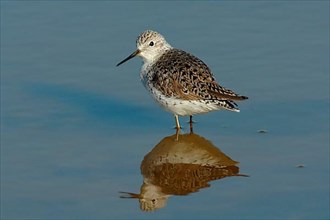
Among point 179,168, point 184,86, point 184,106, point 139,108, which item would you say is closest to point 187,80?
point 184,86

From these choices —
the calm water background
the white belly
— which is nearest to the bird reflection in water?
the calm water background

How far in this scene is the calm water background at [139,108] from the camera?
7.50 m

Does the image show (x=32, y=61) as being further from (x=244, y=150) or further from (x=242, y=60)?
(x=244, y=150)

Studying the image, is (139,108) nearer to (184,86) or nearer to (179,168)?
(184,86)

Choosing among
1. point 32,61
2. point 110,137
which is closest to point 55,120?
point 110,137

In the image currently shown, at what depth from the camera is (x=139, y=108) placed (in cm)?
936

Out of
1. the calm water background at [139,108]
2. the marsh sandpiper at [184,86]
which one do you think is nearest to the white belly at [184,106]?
the marsh sandpiper at [184,86]

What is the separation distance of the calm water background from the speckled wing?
0.31m

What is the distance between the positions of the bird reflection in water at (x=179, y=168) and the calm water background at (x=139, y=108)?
9cm

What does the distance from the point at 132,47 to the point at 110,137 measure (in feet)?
6.21

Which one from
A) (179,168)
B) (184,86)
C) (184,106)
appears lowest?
(179,168)

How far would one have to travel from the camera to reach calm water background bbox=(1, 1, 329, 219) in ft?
24.6

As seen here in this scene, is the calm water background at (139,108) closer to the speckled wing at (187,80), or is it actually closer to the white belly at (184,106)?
the white belly at (184,106)

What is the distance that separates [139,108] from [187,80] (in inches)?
24.4
